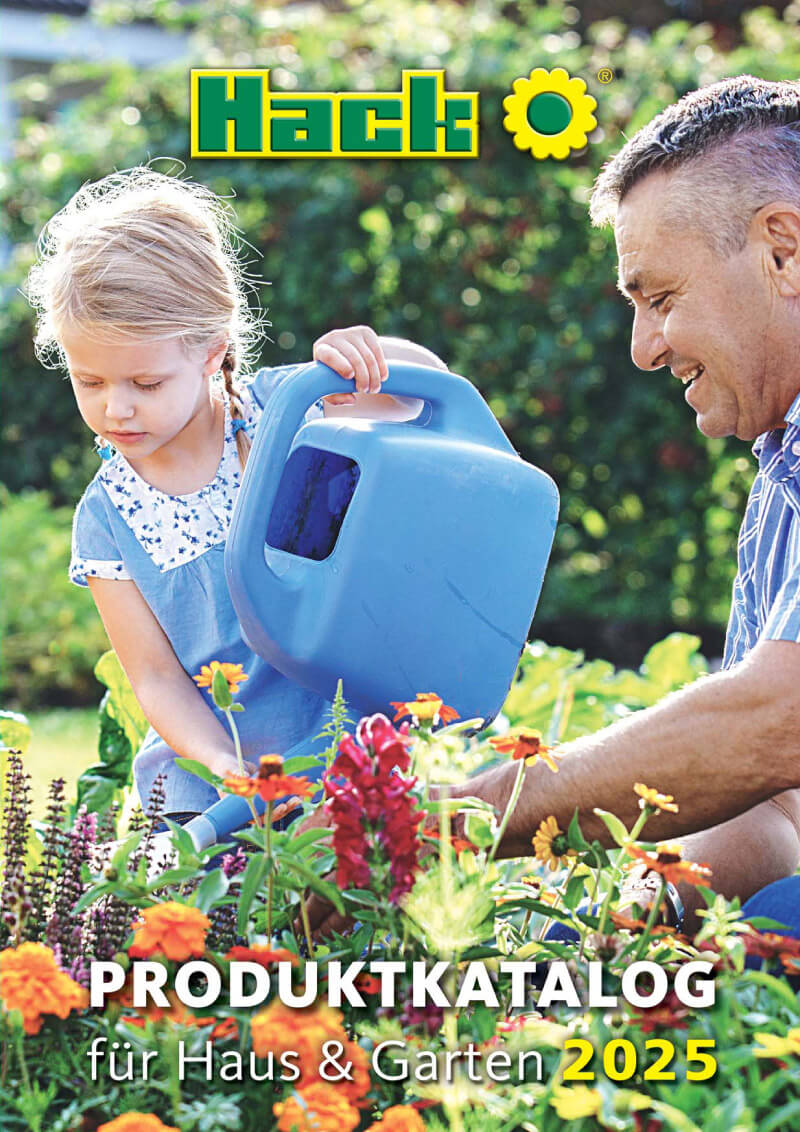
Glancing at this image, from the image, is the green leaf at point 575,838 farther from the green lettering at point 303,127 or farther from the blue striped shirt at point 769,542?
the green lettering at point 303,127

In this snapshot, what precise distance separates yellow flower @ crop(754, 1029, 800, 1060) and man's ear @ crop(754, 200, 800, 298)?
2.76ft

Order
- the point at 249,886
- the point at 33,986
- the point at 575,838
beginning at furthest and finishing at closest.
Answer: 1. the point at 575,838
2. the point at 249,886
3. the point at 33,986

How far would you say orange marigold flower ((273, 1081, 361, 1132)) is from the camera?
0.91 metres

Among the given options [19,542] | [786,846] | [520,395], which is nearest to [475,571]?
[786,846]

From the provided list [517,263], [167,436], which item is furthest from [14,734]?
[517,263]

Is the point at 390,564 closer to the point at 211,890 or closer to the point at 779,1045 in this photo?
the point at 211,890

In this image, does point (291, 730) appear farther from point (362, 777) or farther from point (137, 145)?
point (137, 145)

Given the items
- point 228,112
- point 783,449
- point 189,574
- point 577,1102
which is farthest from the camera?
point 228,112

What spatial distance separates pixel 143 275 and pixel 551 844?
88cm

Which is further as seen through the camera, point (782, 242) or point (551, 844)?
point (782, 242)

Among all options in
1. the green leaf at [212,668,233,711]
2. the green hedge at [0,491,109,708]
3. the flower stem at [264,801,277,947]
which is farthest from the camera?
the green hedge at [0,491,109,708]

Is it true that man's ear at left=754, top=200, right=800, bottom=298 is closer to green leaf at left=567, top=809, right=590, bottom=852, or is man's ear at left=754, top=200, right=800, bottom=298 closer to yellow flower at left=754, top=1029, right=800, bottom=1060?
green leaf at left=567, top=809, right=590, bottom=852

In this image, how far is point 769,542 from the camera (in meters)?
1.63

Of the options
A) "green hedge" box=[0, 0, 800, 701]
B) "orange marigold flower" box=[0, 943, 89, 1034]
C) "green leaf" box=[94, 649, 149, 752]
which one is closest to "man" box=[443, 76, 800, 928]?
"orange marigold flower" box=[0, 943, 89, 1034]
